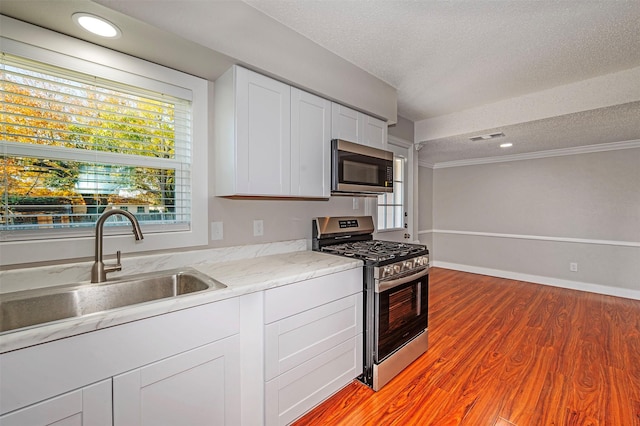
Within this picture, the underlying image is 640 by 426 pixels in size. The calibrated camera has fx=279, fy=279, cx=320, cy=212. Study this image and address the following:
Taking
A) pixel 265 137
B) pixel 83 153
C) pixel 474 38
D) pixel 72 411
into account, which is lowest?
pixel 72 411

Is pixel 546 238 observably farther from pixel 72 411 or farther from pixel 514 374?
pixel 72 411

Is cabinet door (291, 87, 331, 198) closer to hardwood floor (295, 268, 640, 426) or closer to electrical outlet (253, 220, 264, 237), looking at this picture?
electrical outlet (253, 220, 264, 237)

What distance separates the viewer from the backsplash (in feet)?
4.19

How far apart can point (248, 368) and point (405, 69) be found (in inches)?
98.2

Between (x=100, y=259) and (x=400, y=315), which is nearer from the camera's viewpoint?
(x=100, y=259)

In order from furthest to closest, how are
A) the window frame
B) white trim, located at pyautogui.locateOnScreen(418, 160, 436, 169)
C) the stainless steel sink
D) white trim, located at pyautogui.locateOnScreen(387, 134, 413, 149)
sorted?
1. white trim, located at pyautogui.locateOnScreen(418, 160, 436, 169)
2. white trim, located at pyautogui.locateOnScreen(387, 134, 413, 149)
3. the window frame
4. the stainless steel sink

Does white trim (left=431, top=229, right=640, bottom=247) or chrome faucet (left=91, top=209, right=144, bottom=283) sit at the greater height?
chrome faucet (left=91, top=209, right=144, bottom=283)

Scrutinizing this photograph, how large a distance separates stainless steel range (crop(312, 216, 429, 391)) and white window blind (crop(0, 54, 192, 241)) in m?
1.20

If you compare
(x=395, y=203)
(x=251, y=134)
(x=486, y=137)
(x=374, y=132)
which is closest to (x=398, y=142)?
(x=395, y=203)

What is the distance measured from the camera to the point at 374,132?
103 inches

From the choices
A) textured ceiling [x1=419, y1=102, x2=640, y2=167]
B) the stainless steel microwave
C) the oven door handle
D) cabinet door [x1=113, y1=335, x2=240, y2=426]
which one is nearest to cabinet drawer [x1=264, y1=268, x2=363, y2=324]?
the oven door handle

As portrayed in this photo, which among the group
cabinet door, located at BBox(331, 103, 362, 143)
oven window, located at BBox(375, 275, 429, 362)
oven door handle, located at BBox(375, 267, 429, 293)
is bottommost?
oven window, located at BBox(375, 275, 429, 362)

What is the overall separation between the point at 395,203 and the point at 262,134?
2245 mm

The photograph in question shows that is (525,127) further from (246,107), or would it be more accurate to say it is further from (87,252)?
(87,252)
